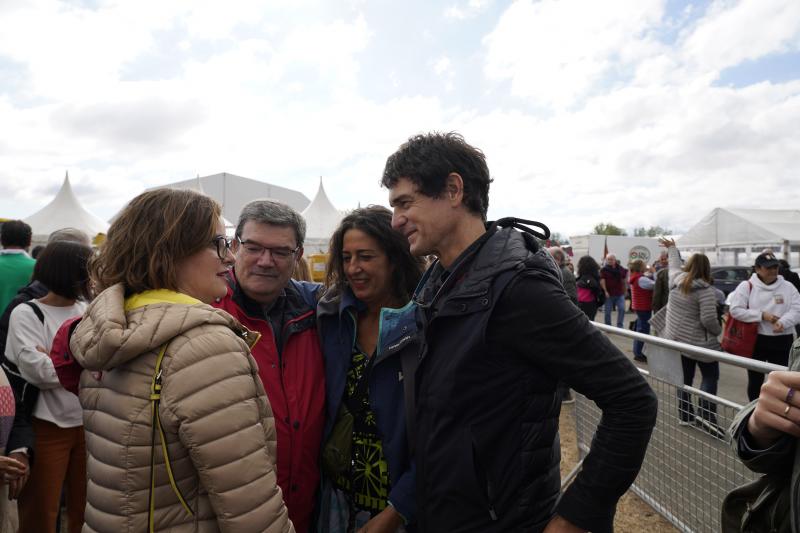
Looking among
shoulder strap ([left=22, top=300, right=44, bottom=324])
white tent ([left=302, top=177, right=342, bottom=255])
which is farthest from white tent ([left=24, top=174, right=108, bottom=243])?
shoulder strap ([left=22, top=300, right=44, bottom=324])

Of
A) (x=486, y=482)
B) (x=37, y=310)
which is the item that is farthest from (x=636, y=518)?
(x=37, y=310)

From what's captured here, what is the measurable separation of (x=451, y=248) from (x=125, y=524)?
125 centimetres

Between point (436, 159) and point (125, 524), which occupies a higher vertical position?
point (436, 159)

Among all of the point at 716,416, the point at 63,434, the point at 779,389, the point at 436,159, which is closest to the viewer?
the point at 779,389

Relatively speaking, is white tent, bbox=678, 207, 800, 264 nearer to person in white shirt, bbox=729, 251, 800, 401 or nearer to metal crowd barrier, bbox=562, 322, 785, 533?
person in white shirt, bbox=729, 251, 800, 401

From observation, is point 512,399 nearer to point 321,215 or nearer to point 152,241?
point 152,241

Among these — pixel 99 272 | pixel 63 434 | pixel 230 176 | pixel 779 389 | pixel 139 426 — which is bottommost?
pixel 63 434

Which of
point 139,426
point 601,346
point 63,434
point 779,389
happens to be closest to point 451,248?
point 601,346

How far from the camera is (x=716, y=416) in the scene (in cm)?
243

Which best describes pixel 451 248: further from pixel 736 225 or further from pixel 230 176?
pixel 230 176

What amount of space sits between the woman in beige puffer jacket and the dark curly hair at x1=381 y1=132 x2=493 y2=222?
79 cm

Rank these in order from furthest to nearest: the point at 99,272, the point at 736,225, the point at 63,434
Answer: the point at 736,225
the point at 63,434
the point at 99,272

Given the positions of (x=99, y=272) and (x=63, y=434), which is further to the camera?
(x=63, y=434)

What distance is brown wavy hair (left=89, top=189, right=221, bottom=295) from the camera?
4.27ft
